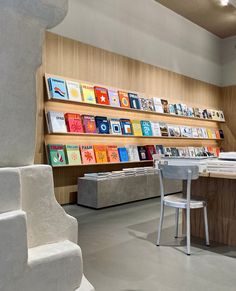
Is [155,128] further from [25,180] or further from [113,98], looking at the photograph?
[25,180]

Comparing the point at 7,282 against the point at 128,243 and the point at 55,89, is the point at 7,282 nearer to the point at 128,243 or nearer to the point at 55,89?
the point at 128,243

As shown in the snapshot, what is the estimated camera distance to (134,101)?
5.49 m

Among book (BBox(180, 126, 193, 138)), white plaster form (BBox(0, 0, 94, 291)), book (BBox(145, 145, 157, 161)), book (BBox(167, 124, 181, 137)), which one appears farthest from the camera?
book (BBox(180, 126, 193, 138))

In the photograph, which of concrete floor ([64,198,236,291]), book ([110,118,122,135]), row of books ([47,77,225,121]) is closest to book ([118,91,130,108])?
row of books ([47,77,225,121])

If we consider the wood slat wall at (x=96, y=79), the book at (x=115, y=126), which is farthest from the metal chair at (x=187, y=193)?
the book at (x=115, y=126)

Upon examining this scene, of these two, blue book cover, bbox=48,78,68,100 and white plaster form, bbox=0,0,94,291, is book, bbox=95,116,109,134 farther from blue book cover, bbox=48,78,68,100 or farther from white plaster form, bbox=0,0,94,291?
white plaster form, bbox=0,0,94,291

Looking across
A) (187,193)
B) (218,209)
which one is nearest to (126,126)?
(218,209)

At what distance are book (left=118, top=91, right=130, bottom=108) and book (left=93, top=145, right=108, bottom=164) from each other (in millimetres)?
847

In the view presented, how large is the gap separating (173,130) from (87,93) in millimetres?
2344

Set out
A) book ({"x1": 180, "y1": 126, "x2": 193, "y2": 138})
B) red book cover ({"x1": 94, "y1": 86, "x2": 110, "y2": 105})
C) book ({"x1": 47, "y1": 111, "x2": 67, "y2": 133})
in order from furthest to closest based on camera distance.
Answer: book ({"x1": 180, "y1": 126, "x2": 193, "y2": 138}), red book cover ({"x1": 94, "y1": 86, "x2": 110, "y2": 105}), book ({"x1": 47, "y1": 111, "x2": 67, "y2": 133})

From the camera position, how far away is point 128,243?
290cm

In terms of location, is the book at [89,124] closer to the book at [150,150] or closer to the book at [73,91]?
the book at [73,91]

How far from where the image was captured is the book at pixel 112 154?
507 cm

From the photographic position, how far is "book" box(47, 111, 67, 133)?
4.27 m
